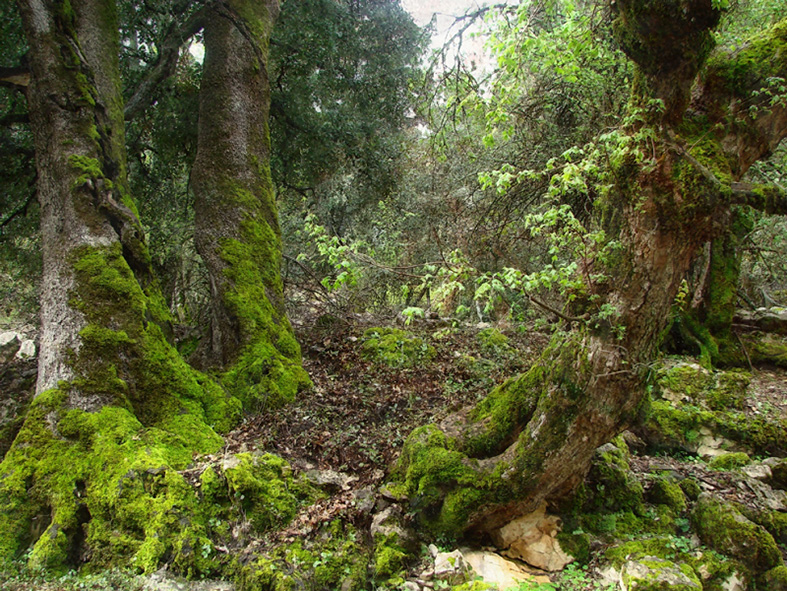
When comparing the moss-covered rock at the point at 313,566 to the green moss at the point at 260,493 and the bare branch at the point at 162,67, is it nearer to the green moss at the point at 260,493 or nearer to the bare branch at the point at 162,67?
the green moss at the point at 260,493

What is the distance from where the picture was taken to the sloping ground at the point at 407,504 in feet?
10.7

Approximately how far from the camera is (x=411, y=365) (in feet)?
23.0

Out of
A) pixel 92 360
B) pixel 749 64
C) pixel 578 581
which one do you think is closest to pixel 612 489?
pixel 578 581

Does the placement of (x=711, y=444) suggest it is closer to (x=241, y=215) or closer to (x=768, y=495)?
(x=768, y=495)

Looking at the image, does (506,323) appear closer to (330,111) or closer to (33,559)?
(330,111)

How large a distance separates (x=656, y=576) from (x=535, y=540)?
3.37 ft

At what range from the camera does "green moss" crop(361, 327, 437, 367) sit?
704 cm

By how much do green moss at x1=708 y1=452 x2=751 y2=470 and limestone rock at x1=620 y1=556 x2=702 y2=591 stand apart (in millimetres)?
2269

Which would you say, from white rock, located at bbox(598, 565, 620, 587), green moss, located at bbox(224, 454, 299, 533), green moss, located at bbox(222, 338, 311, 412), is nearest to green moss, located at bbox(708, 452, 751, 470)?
white rock, located at bbox(598, 565, 620, 587)

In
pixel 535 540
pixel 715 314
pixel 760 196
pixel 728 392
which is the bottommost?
pixel 535 540

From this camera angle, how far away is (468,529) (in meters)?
3.93

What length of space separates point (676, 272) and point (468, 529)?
2712mm

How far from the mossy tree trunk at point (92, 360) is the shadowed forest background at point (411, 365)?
2cm

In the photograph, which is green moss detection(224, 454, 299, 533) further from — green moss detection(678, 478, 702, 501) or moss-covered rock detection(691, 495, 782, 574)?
green moss detection(678, 478, 702, 501)
